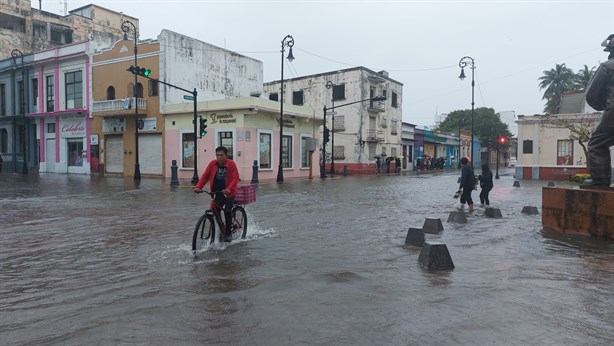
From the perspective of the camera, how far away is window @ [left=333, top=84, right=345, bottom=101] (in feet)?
139

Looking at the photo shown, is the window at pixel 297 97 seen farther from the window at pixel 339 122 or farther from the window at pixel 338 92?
the window at pixel 339 122

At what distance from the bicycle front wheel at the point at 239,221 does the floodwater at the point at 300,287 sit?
0.77 ft

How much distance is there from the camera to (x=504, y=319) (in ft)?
13.5

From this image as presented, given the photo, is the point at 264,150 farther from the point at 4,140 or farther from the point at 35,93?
the point at 4,140

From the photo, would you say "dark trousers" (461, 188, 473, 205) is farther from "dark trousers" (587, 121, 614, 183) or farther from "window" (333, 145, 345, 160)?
"window" (333, 145, 345, 160)

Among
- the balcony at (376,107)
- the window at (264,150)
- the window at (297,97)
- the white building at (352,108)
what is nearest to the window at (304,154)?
the window at (264,150)

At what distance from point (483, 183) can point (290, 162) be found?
18.7 meters

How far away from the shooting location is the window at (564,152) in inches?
1228

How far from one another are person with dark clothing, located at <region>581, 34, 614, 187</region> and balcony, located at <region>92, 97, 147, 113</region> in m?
26.6

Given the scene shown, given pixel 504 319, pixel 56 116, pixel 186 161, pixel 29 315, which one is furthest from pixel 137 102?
pixel 504 319

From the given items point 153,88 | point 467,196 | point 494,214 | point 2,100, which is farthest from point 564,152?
point 2,100

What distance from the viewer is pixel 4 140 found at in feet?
128

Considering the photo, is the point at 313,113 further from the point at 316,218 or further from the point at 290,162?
the point at 316,218

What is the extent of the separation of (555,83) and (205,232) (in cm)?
Result: 6292
